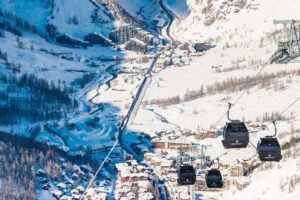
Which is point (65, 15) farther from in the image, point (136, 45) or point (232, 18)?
point (232, 18)

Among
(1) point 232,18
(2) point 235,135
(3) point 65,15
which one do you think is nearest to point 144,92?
(1) point 232,18

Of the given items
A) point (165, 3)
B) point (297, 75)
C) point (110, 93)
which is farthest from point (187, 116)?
point (165, 3)

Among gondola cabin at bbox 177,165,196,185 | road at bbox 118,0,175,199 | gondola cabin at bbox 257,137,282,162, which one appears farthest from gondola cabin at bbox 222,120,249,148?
road at bbox 118,0,175,199

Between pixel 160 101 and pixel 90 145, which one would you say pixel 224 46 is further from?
pixel 90 145

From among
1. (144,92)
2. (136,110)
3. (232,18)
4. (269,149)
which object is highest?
(232,18)

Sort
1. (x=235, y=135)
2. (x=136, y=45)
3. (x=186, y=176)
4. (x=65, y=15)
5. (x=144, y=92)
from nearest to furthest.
Answer: (x=235, y=135) → (x=186, y=176) → (x=144, y=92) → (x=136, y=45) → (x=65, y=15)

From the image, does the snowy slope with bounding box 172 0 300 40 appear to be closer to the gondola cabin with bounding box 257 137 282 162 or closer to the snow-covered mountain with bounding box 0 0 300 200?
the snow-covered mountain with bounding box 0 0 300 200
